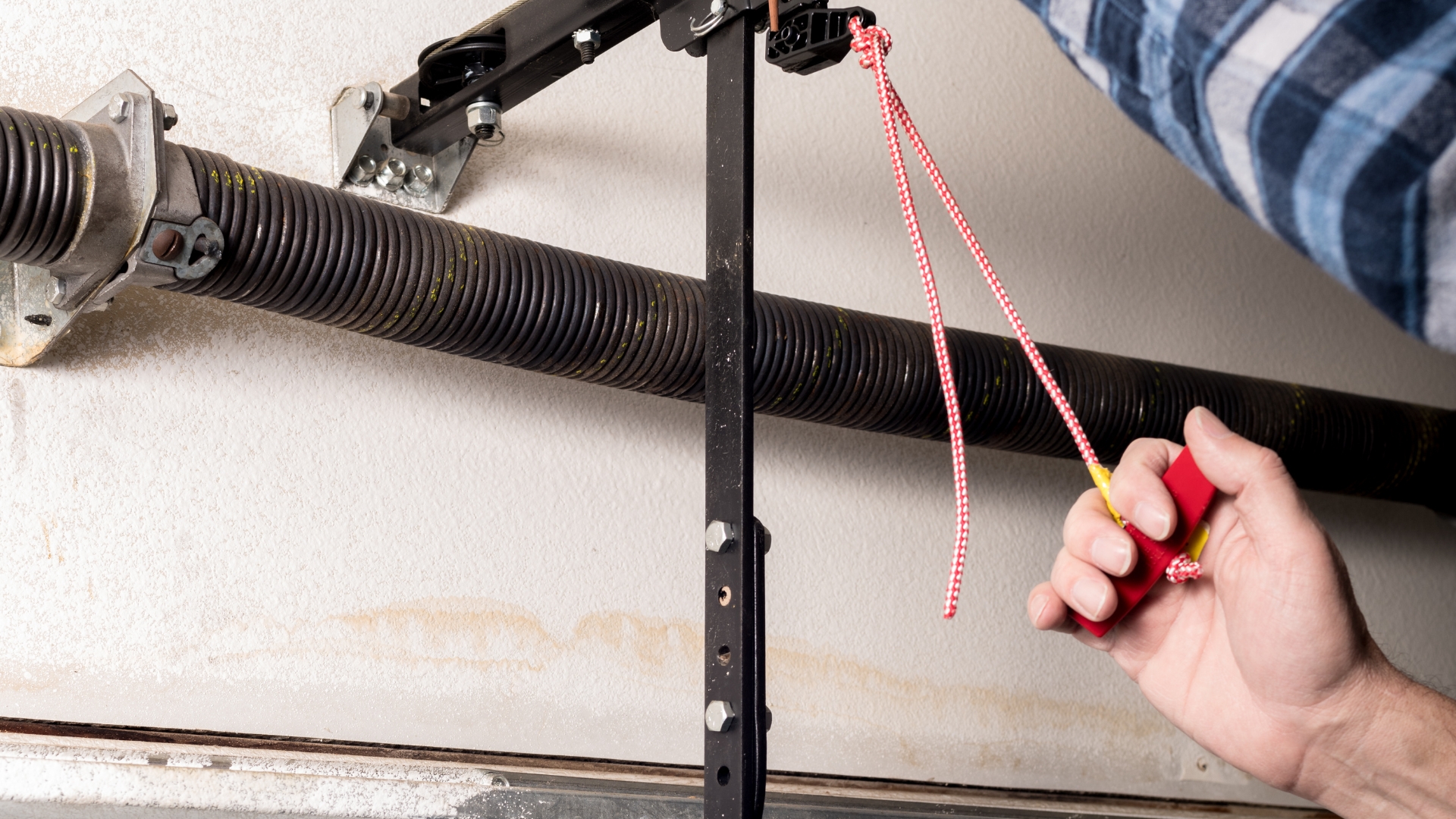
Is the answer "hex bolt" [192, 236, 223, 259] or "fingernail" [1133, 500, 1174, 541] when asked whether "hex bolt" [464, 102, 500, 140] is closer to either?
"hex bolt" [192, 236, 223, 259]

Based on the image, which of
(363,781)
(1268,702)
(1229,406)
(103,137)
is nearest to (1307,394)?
(1229,406)

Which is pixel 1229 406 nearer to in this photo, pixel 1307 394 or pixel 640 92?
pixel 1307 394

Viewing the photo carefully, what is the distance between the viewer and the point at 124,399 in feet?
3.01

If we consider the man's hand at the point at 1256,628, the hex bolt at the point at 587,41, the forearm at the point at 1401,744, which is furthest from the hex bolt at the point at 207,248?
the forearm at the point at 1401,744

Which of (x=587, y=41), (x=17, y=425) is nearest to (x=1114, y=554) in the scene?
(x=587, y=41)

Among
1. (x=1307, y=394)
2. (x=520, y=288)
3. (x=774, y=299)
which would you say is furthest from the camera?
(x=1307, y=394)

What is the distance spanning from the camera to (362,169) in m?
1.02

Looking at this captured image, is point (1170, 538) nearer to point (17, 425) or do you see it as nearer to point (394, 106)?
point (394, 106)

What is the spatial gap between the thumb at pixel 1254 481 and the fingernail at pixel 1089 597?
0.10 metres

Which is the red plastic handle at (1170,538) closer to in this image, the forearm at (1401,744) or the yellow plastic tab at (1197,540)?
the yellow plastic tab at (1197,540)

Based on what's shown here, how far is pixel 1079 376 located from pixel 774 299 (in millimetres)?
372

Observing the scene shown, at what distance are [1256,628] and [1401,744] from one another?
0.13m

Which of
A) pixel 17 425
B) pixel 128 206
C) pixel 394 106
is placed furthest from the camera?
pixel 394 106

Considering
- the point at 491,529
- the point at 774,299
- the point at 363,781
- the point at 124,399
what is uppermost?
the point at 774,299
